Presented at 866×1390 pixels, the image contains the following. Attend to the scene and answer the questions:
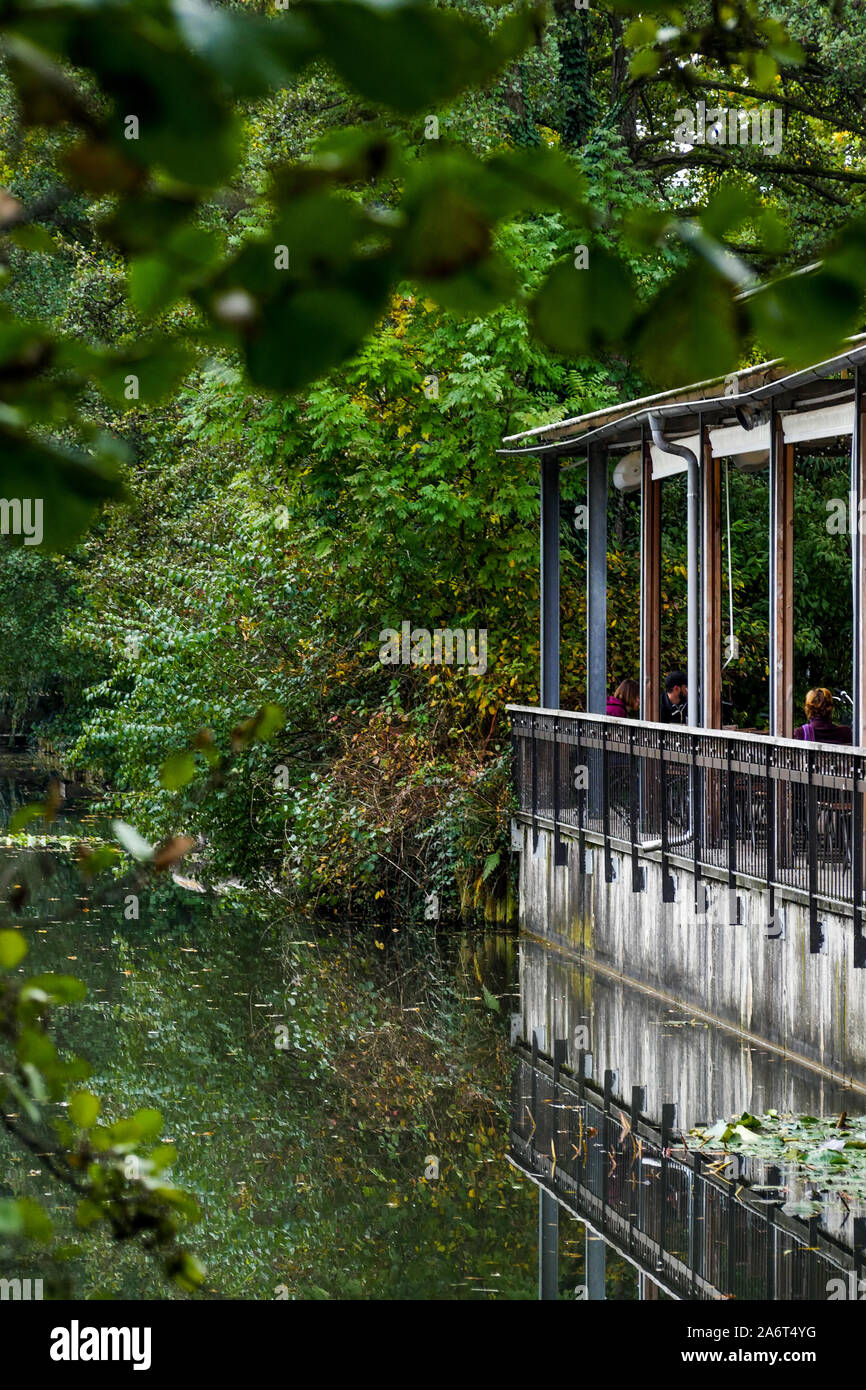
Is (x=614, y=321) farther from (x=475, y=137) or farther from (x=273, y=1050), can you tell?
(x=475, y=137)

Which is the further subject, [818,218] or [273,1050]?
[818,218]

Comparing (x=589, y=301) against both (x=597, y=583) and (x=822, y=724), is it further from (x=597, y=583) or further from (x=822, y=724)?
(x=597, y=583)

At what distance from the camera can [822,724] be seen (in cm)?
1283

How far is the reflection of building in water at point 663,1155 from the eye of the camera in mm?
7918

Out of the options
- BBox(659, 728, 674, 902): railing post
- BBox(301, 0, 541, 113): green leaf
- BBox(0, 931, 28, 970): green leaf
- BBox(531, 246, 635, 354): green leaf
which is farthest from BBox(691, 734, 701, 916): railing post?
BBox(301, 0, 541, 113): green leaf

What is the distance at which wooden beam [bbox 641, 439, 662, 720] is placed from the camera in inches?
695

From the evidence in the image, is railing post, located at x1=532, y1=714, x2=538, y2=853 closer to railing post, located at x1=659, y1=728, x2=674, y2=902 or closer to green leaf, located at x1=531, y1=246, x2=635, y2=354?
railing post, located at x1=659, y1=728, x2=674, y2=902

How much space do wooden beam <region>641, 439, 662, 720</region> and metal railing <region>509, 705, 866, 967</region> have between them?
0.94 meters

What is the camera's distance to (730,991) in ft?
43.7

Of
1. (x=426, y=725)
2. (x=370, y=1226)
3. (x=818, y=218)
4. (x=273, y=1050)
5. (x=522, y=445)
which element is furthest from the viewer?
(x=818, y=218)

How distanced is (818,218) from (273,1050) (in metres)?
15.0

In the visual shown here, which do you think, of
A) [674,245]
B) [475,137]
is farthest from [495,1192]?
[475,137]

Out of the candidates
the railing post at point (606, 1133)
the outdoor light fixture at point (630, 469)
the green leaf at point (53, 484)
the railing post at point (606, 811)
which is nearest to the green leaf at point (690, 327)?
the green leaf at point (53, 484)
